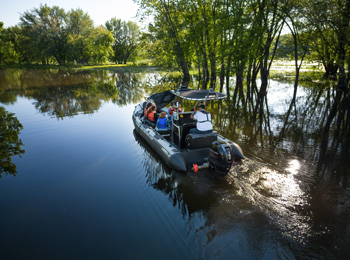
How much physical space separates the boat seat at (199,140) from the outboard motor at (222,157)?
1.88 feet

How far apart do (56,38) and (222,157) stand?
57969 mm

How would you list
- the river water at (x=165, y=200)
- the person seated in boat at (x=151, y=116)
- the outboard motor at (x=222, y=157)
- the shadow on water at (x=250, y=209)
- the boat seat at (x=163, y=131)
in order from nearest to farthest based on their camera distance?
the shadow on water at (x=250, y=209) < the river water at (x=165, y=200) < the outboard motor at (x=222, y=157) < the boat seat at (x=163, y=131) < the person seated in boat at (x=151, y=116)

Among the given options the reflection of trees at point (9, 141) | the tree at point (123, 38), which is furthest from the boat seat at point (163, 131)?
the tree at point (123, 38)

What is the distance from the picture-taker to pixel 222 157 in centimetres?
554

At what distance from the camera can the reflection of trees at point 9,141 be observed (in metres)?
7.01

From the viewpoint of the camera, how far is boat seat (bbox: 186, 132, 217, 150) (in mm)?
6305

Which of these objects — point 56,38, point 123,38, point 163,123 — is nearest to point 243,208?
point 163,123

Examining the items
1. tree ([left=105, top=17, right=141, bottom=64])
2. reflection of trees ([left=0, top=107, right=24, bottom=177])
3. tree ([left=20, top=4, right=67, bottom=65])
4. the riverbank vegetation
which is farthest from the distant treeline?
reflection of trees ([left=0, top=107, right=24, bottom=177])

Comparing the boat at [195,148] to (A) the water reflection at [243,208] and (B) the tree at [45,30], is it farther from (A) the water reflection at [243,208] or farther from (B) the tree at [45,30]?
(B) the tree at [45,30]

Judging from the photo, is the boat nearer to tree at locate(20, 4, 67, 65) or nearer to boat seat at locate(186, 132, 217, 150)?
boat seat at locate(186, 132, 217, 150)

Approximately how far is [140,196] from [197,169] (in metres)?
1.73

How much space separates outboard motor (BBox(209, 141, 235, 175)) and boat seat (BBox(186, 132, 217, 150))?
57 centimetres

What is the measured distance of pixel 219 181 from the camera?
5.75 metres

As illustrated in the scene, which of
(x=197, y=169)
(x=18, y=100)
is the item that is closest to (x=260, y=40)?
(x=197, y=169)
